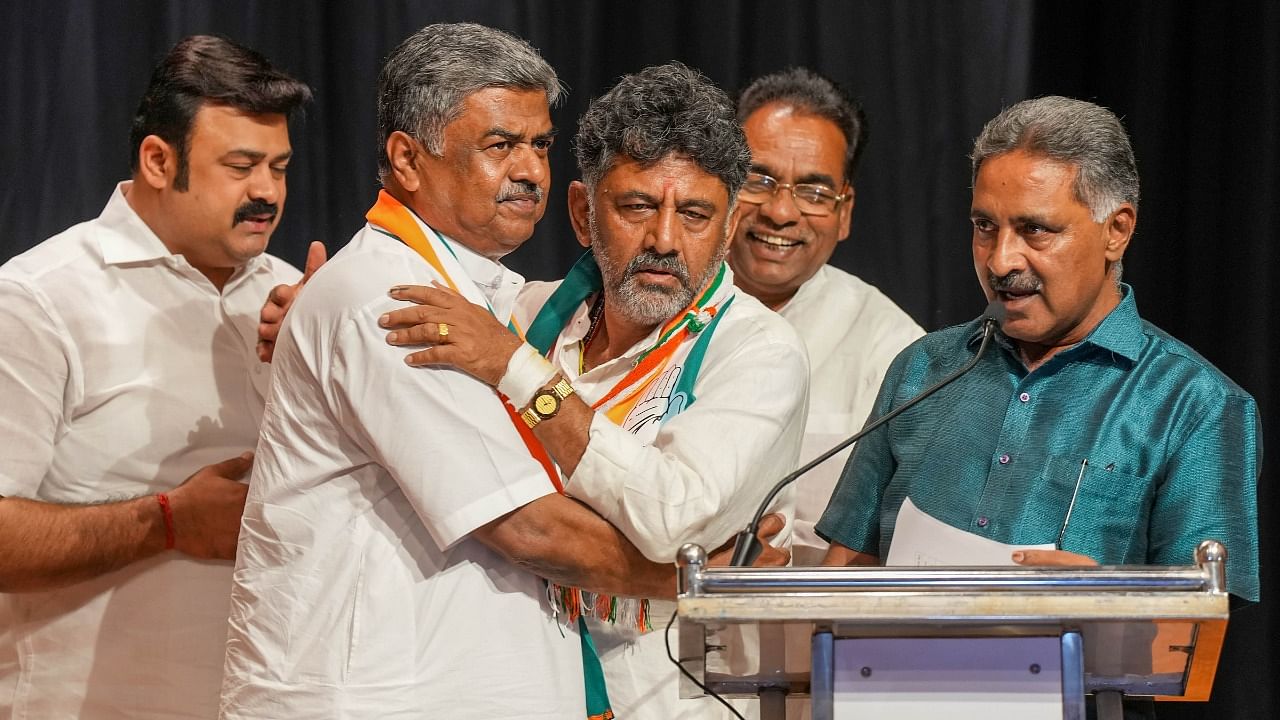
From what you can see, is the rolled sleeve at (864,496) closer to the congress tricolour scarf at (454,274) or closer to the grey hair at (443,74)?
the congress tricolour scarf at (454,274)

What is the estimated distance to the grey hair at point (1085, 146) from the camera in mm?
2332

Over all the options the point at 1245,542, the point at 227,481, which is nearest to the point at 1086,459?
the point at 1245,542

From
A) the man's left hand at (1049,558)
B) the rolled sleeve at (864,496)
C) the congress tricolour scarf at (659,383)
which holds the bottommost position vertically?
the rolled sleeve at (864,496)

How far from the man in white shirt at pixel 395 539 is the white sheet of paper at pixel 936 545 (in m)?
0.38

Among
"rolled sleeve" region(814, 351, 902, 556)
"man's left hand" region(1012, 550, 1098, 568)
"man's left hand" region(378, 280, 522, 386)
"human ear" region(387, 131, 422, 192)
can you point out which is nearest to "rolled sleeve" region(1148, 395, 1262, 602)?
"man's left hand" region(1012, 550, 1098, 568)

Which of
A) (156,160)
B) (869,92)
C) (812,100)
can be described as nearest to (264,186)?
(156,160)

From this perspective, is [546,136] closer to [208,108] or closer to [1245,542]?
[208,108]

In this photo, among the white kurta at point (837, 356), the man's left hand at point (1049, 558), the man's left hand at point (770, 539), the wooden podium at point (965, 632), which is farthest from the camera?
the white kurta at point (837, 356)

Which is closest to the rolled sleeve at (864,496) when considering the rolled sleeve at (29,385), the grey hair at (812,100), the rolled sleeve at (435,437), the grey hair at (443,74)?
the rolled sleeve at (435,437)

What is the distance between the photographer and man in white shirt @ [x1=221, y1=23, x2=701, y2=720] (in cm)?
203

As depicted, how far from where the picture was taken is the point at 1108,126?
238 centimetres

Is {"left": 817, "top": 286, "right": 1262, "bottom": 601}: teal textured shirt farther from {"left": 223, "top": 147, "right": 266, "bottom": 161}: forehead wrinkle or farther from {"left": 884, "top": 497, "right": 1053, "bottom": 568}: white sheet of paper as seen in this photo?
{"left": 223, "top": 147, "right": 266, "bottom": 161}: forehead wrinkle

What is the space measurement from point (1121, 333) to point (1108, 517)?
1.01ft

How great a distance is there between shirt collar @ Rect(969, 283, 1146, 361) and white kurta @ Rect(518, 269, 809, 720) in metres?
0.37
